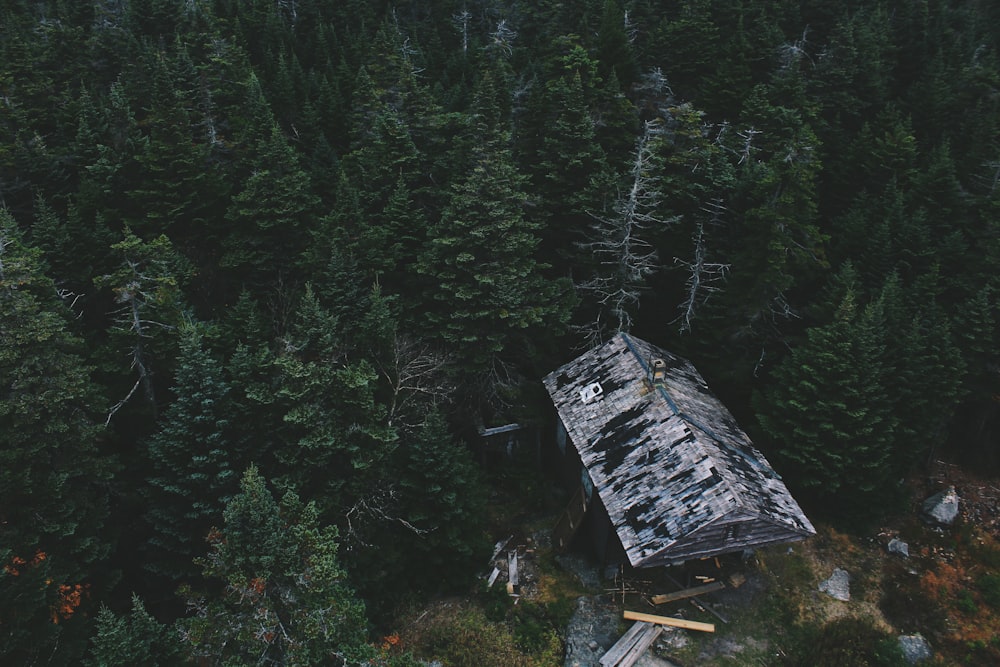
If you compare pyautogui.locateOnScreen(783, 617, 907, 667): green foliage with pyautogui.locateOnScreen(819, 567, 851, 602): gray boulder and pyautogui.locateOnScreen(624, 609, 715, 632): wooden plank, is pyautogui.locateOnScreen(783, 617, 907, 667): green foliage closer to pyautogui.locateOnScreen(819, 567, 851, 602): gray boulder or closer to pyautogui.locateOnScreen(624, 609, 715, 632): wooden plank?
pyautogui.locateOnScreen(819, 567, 851, 602): gray boulder

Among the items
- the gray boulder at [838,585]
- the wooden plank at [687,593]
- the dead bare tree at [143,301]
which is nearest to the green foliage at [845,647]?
the gray boulder at [838,585]

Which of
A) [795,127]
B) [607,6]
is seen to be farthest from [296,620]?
[607,6]

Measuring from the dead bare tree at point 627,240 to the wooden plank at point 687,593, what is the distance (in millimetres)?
11401

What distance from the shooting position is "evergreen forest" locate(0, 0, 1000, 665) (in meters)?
19.3

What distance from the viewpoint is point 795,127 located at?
3206 cm

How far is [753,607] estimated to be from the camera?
24.4 metres

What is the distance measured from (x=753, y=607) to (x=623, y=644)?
5563 mm

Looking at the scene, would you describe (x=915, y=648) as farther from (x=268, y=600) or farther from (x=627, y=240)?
(x=268, y=600)

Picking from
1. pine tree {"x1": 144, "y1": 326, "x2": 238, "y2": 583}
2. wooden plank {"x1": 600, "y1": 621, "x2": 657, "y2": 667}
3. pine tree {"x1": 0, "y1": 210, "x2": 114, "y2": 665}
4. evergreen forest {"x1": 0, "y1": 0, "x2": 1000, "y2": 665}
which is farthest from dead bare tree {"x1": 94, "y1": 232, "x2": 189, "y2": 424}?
wooden plank {"x1": 600, "y1": 621, "x2": 657, "y2": 667}

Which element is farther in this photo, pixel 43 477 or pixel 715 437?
pixel 715 437

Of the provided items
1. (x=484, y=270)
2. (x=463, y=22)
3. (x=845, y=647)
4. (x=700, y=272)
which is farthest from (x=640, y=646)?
(x=463, y=22)

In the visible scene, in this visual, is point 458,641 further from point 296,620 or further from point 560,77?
point 560,77

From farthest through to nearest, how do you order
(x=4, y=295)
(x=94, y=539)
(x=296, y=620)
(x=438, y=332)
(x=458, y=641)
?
(x=438, y=332) → (x=458, y=641) → (x=94, y=539) → (x=4, y=295) → (x=296, y=620)

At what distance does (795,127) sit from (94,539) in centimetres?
3429
